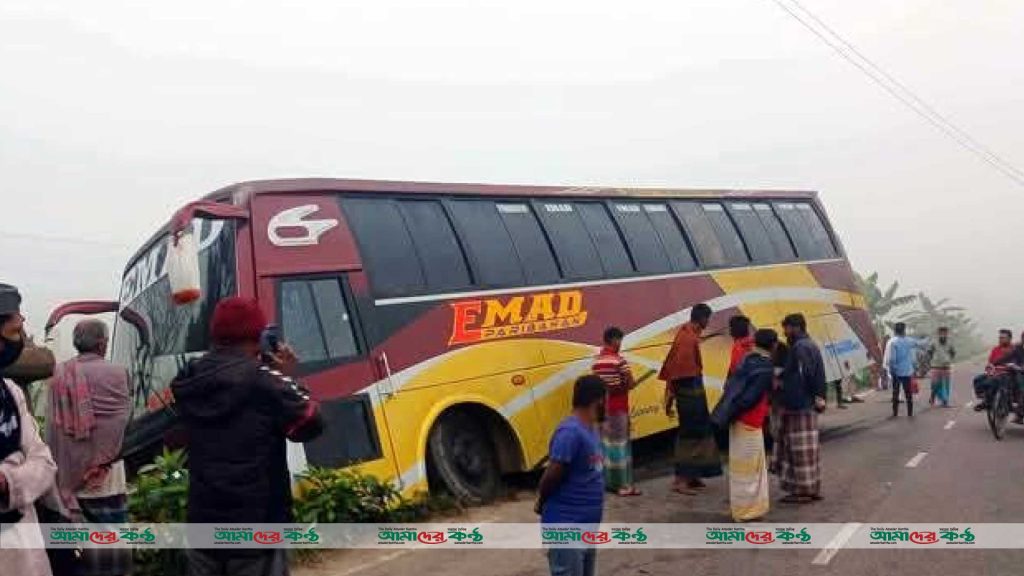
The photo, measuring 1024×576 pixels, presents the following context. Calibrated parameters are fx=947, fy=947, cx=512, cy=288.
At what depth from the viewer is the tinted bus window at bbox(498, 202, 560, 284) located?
32.9ft

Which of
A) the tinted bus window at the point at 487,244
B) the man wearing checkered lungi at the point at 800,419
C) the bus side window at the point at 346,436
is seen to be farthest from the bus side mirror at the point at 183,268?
the man wearing checkered lungi at the point at 800,419

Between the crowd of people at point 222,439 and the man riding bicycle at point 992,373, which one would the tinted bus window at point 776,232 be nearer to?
the man riding bicycle at point 992,373

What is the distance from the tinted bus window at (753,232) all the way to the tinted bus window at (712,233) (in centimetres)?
23

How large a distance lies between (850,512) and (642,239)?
457 centimetres

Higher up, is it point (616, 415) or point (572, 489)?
point (572, 489)

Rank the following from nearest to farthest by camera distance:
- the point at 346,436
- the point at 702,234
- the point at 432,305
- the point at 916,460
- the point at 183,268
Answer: the point at 183,268 → the point at 346,436 → the point at 432,305 → the point at 916,460 → the point at 702,234

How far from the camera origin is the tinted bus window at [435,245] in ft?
29.6

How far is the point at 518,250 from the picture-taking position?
32.8 feet

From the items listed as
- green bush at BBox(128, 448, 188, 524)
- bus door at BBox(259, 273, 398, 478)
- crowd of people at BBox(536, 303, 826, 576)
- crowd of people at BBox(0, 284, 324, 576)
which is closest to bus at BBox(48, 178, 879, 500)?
bus door at BBox(259, 273, 398, 478)

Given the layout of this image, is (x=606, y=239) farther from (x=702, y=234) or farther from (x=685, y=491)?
(x=685, y=491)

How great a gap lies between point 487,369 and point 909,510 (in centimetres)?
394

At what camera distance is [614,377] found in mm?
9000

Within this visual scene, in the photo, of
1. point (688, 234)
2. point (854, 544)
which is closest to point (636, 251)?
point (688, 234)

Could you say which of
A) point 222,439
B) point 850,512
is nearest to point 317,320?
point 222,439
